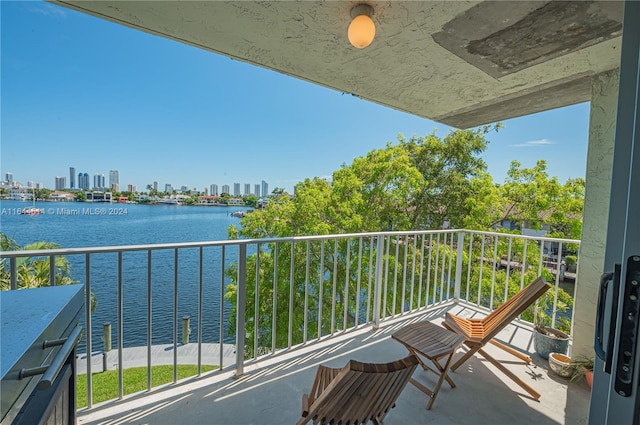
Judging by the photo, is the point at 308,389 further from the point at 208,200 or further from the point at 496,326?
the point at 208,200

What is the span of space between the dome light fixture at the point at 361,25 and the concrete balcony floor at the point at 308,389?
2553 mm

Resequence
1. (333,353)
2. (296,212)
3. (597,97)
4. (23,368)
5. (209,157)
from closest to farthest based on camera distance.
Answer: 1. (23,368)
2. (597,97)
3. (333,353)
4. (296,212)
5. (209,157)

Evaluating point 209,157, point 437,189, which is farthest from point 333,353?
point 209,157

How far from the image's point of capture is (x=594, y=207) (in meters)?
2.39

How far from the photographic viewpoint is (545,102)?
3.04 meters

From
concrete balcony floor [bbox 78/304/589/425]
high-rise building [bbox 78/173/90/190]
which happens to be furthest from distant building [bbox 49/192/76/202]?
concrete balcony floor [bbox 78/304/589/425]

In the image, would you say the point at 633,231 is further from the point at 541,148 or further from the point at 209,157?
the point at 209,157

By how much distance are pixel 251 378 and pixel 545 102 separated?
4160 mm

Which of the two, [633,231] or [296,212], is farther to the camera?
[296,212]

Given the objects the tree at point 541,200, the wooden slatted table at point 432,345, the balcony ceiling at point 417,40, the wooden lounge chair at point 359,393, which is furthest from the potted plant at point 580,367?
the tree at point 541,200

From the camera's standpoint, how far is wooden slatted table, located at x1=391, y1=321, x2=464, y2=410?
6.59 feet

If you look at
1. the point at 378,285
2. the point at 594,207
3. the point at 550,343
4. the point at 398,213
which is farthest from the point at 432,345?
the point at 398,213

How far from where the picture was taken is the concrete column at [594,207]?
2.31 meters

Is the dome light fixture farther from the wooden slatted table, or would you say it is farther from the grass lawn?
the grass lawn
